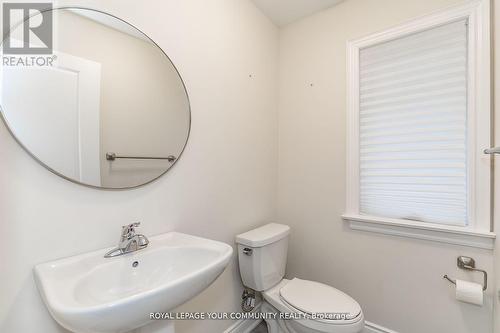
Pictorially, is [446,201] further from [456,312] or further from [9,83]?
[9,83]

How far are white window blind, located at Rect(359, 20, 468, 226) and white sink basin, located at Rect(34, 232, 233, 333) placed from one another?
1.19 meters

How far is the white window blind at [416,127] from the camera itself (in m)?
1.32

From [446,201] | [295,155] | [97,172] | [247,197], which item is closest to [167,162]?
[97,172]

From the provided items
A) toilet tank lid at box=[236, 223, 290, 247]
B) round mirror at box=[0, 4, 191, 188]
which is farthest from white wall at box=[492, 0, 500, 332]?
round mirror at box=[0, 4, 191, 188]

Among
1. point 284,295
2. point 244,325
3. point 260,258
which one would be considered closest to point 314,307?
point 284,295

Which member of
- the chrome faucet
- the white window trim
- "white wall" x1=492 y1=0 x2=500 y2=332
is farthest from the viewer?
the white window trim

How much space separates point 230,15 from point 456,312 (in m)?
2.26

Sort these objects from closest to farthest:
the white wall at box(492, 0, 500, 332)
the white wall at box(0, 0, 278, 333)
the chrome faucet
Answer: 1. the white wall at box(0, 0, 278, 333)
2. the chrome faucet
3. the white wall at box(492, 0, 500, 332)

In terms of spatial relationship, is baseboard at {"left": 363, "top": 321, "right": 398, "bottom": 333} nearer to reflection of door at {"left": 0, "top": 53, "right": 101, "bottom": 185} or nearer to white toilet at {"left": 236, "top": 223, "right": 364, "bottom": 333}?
white toilet at {"left": 236, "top": 223, "right": 364, "bottom": 333}

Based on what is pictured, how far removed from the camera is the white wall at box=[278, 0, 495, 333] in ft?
4.45

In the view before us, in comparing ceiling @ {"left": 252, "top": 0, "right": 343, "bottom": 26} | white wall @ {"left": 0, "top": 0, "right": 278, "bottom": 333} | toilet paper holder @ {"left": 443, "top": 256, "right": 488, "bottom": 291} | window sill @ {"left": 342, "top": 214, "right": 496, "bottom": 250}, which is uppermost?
ceiling @ {"left": 252, "top": 0, "right": 343, "bottom": 26}

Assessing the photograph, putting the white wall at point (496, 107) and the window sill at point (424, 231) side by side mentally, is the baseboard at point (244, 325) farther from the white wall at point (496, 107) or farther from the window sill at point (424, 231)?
the white wall at point (496, 107)

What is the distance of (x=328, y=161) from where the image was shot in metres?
1.75

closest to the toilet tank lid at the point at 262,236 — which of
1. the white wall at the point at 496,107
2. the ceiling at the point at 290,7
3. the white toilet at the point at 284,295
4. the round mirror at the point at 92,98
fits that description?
the white toilet at the point at 284,295
